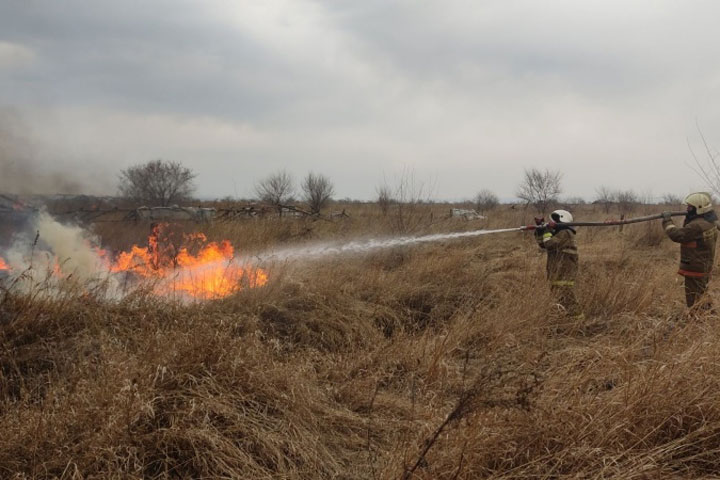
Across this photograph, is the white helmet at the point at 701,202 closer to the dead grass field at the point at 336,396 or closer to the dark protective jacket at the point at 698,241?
the dark protective jacket at the point at 698,241

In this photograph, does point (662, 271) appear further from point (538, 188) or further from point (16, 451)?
point (538, 188)

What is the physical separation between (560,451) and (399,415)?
1.19 metres

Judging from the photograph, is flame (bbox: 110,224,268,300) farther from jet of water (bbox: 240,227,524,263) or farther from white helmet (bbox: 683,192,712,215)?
white helmet (bbox: 683,192,712,215)

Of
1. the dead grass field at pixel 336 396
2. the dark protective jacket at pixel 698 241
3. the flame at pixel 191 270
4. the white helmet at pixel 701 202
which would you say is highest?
the white helmet at pixel 701 202

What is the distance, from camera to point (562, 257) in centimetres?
588

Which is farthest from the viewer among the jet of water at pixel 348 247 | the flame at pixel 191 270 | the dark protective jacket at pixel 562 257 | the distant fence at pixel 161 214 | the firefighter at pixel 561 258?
the distant fence at pixel 161 214

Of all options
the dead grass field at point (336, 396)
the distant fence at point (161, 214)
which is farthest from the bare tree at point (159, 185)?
the dead grass field at point (336, 396)

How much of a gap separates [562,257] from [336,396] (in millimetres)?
4129

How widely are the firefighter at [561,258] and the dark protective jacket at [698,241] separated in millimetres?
1259

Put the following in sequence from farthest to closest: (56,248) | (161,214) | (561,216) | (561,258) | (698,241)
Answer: (161,214) → (56,248) → (561,216) → (561,258) → (698,241)

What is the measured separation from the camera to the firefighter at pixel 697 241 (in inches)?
217

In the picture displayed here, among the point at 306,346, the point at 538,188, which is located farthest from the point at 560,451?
the point at 538,188

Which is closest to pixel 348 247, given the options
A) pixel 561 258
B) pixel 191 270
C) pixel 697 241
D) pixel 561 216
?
pixel 191 270

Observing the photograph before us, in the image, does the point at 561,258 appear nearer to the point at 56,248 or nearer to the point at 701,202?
the point at 701,202
